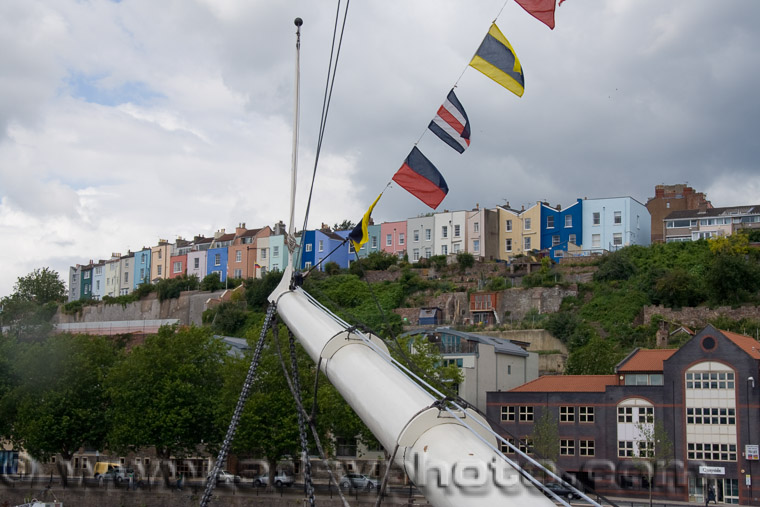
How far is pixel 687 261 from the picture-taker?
59.2 m

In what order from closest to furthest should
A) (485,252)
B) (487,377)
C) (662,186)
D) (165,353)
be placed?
(165,353)
(487,377)
(485,252)
(662,186)

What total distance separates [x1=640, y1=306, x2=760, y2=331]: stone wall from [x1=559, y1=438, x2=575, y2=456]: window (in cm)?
1570

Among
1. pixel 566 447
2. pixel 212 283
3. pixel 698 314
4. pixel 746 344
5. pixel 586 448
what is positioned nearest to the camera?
pixel 746 344

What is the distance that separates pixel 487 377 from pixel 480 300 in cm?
Result: 1704

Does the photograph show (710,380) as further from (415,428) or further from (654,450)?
(415,428)

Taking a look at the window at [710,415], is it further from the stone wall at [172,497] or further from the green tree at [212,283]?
the green tree at [212,283]

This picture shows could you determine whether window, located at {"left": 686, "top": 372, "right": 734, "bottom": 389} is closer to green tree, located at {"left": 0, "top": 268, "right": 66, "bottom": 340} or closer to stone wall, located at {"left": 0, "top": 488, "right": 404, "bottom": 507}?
stone wall, located at {"left": 0, "top": 488, "right": 404, "bottom": 507}

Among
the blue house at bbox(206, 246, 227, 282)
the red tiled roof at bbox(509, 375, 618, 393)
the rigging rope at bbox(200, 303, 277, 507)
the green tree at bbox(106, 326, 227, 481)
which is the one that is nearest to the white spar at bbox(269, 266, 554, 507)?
the rigging rope at bbox(200, 303, 277, 507)

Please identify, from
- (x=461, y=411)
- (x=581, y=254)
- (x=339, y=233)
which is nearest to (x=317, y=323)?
(x=461, y=411)

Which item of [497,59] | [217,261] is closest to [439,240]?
[217,261]

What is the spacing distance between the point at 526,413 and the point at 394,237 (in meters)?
38.4

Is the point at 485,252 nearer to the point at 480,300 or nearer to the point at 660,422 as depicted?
the point at 480,300

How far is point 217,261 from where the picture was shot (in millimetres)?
83438

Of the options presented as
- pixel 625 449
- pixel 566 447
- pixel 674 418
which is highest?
pixel 674 418
